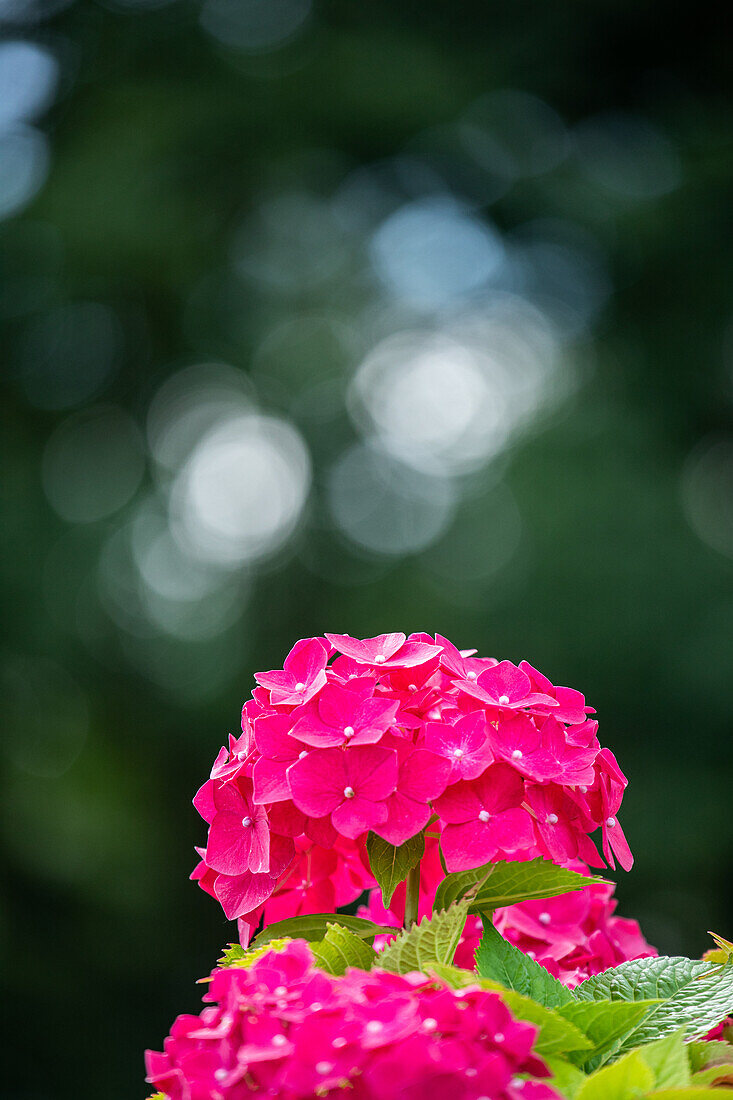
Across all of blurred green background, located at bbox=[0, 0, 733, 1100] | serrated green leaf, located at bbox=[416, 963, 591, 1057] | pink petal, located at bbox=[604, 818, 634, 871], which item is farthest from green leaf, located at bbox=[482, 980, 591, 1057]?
blurred green background, located at bbox=[0, 0, 733, 1100]

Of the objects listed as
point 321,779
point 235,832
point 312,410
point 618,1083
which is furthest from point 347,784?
point 312,410

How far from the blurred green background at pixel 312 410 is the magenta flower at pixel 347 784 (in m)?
A: 3.66

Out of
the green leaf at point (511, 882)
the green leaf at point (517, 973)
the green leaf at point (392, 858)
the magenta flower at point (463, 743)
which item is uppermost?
the magenta flower at point (463, 743)

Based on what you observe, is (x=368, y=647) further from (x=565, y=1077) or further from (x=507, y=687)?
(x=565, y=1077)

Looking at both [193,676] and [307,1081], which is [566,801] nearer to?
[307,1081]

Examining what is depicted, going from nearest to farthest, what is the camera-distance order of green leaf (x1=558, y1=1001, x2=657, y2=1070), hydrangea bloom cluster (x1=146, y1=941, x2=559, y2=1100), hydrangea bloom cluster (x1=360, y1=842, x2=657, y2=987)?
1. hydrangea bloom cluster (x1=146, y1=941, x2=559, y2=1100)
2. green leaf (x1=558, y1=1001, x2=657, y2=1070)
3. hydrangea bloom cluster (x1=360, y1=842, x2=657, y2=987)

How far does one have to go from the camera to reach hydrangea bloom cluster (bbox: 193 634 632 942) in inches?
26.5

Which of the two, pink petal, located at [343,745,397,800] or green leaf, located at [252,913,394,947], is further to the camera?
green leaf, located at [252,913,394,947]

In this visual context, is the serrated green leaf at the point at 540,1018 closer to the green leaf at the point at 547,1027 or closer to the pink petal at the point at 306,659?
the green leaf at the point at 547,1027

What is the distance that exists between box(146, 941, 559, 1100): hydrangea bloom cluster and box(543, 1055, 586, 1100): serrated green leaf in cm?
3

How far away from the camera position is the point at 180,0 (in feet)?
17.1

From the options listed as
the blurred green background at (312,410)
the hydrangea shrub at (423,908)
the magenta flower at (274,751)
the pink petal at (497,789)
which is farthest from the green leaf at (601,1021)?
the blurred green background at (312,410)

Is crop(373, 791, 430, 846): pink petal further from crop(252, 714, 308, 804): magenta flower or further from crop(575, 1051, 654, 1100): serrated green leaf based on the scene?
Result: crop(575, 1051, 654, 1100): serrated green leaf

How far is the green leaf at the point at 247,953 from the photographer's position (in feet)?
2.17
